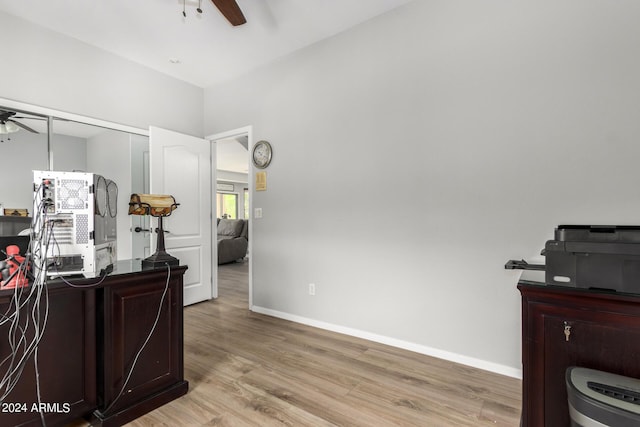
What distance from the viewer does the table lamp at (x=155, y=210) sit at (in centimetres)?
189

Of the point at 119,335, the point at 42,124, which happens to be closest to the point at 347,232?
the point at 119,335

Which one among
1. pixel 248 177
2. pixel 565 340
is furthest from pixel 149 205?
pixel 565 340

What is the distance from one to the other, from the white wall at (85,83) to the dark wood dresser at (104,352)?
2.12 metres

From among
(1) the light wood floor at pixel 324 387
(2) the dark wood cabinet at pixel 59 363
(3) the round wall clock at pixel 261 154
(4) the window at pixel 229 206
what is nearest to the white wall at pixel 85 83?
(3) the round wall clock at pixel 261 154

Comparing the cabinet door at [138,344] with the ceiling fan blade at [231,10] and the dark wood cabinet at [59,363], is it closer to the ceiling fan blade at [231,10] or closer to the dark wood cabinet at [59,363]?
the dark wood cabinet at [59,363]

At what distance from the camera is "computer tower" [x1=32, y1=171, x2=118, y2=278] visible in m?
1.53

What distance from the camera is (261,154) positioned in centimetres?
354

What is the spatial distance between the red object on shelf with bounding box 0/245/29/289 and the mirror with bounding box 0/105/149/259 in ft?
5.58

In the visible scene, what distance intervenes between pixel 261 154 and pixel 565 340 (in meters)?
3.07

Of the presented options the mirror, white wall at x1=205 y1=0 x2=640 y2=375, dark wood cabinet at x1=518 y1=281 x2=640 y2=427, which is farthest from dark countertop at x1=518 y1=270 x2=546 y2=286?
the mirror

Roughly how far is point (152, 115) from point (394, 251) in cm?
315

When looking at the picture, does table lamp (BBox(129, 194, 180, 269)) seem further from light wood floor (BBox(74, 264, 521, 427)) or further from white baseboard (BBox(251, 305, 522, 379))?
white baseboard (BBox(251, 305, 522, 379))

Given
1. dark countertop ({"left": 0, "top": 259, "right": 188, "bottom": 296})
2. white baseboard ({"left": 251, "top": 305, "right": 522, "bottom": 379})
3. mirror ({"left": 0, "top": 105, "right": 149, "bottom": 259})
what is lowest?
white baseboard ({"left": 251, "top": 305, "right": 522, "bottom": 379})

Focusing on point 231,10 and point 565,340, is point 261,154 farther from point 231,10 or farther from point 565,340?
point 565,340
